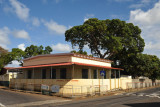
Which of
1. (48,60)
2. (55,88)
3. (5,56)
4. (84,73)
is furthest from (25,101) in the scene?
(5,56)

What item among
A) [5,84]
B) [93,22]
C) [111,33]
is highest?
[93,22]

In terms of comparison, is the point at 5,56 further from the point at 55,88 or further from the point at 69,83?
the point at 69,83

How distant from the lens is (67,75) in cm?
2291

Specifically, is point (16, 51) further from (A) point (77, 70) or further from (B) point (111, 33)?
(A) point (77, 70)

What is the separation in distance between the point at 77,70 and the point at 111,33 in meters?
18.4

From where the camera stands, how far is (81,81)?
2061 centimetres

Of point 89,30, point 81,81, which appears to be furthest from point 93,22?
point 81,81

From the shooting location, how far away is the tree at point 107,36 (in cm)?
3616

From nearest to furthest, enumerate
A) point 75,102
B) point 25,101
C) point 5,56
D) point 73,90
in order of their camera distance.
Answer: point 25,101 < point 75,102 < point 73,90 < point 5,56

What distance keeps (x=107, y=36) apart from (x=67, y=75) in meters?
16.8

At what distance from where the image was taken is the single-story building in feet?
65.1

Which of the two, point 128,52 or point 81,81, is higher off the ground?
point 128,52

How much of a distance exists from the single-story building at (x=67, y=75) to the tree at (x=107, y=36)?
26.6 ft

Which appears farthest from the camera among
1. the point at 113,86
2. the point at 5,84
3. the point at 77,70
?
the point at 5,84
